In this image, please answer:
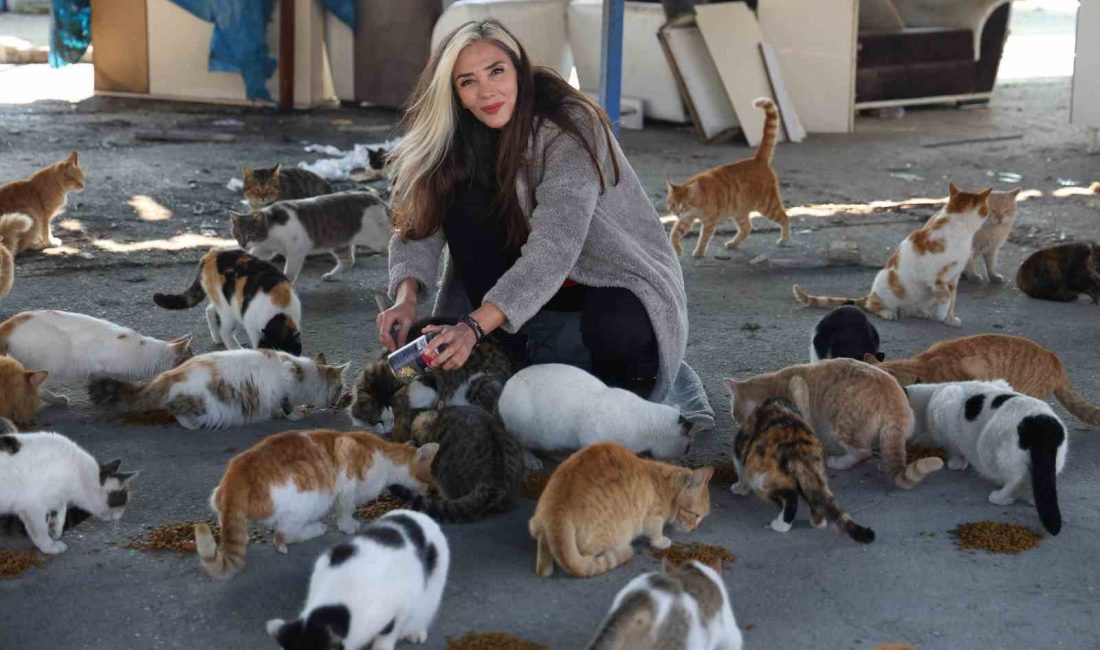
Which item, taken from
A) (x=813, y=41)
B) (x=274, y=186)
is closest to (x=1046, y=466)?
(x=274, y=186)

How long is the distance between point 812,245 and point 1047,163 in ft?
10.1

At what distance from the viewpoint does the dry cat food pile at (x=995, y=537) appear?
11.0ft

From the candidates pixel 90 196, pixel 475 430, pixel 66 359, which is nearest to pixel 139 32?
pixel 90 196

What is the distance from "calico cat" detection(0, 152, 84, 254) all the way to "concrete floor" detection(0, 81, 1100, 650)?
0.54ft

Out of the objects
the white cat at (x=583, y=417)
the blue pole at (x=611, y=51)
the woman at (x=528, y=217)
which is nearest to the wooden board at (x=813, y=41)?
the blue pole at (x=611, y=51)

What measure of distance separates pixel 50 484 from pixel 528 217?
64.4 inches

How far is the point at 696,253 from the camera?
6719mm

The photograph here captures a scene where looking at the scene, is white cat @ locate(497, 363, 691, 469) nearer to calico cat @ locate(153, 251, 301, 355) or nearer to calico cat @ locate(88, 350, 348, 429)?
calico cat @ locate(88, 350, 348, 429)

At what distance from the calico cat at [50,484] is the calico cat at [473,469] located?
77cm

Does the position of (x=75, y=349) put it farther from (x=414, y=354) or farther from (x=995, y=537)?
(x=995, y=537)

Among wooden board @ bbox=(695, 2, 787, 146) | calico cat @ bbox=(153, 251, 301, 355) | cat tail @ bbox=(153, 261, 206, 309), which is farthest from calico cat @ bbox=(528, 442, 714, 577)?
wooden board @ bbox=(695, 2, 787, 146)

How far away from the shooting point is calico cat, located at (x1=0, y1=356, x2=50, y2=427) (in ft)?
13.0

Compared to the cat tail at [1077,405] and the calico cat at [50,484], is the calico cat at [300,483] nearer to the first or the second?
the calico cat at [50,484]

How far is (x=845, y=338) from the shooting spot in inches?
174
